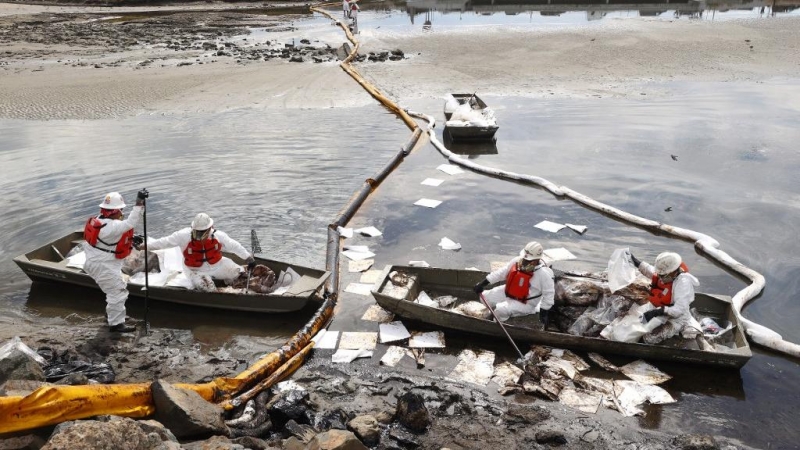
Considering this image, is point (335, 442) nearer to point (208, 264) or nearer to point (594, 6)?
point (208, 264)

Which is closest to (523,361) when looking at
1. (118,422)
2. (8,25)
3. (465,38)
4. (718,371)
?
(718,371)

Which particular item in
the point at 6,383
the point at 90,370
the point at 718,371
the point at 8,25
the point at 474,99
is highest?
the point at 8,25

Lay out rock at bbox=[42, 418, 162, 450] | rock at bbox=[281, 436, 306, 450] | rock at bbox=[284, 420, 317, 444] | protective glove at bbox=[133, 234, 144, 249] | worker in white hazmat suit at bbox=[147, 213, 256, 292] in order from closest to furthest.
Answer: rock at bbox=[42, 418, 162, 450] < rock at bbox=[281, 436, 306, 450] < rock at bbox=[284, 420, 317, 444] < worker in white hazmat suit at bbox=[147, 213, 256, 292] < protective glove at bbox=[133, 234, 144, 249]

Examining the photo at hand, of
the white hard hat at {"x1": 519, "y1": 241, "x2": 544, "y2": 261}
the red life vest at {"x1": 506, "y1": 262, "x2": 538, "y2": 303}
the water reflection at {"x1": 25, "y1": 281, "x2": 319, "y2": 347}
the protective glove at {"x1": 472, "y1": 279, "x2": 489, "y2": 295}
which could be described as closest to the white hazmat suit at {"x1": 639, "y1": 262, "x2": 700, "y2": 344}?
the red life vest at {"x1": 506, "y1": 262, "x2": 538, "y2": 303}

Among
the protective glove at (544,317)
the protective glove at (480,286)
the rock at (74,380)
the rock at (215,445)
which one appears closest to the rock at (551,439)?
the protective glove at (544,317)

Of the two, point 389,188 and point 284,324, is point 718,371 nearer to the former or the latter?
point 284,324

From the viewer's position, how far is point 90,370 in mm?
8820

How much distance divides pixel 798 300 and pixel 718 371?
3.22 meters

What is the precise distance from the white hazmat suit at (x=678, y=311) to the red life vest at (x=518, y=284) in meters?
1.85

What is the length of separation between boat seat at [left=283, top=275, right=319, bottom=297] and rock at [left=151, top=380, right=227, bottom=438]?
9.86 ft

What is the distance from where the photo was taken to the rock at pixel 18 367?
304 inches

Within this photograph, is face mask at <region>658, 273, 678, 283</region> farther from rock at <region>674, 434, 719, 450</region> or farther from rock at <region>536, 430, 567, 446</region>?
rock at <region>536, 430, 567, 446</region>

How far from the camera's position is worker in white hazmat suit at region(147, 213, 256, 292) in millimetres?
10703

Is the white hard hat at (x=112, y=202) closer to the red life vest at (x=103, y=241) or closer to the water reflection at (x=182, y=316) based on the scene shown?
the red life vest at (x=103, y=241)
